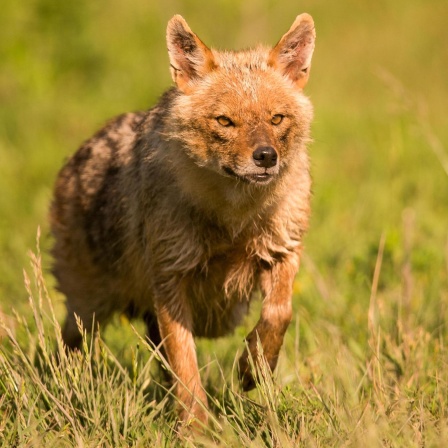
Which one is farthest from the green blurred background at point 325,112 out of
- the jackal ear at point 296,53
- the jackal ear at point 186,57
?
the jackal ear at point 186,57

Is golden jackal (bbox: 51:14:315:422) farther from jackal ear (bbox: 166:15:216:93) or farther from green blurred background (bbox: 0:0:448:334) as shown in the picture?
green blurred background (bbox: 0:0:448:334)

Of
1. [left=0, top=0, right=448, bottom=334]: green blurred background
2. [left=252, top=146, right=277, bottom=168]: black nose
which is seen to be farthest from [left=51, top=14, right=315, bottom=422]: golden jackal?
[left=0, top=0, right=448, bottom=334]: green blurred background

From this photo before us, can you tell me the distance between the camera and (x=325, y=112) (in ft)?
38.8

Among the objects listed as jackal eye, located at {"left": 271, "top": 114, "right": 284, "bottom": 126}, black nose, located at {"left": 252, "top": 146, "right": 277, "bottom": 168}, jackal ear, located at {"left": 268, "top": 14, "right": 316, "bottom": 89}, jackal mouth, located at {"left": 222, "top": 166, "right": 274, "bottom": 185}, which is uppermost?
jackal ear, located at {"left": 268, "top": 14, "right": 316, "bottom": 89}

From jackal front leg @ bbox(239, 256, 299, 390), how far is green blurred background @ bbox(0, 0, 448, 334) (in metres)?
0.87

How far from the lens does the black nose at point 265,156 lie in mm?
4512

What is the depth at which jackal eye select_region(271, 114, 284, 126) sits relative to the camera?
4.80m

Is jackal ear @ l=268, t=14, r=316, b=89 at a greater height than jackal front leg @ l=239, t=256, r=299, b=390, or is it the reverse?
jackal ear @ l=268, t=14, r=316, b=89

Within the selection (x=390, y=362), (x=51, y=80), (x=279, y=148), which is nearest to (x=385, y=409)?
(x=390, y=362)

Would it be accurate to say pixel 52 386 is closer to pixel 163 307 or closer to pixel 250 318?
pixel 163 307

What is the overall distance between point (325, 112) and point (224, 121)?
723cm

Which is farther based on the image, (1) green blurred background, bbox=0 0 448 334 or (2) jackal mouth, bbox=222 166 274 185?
(1) green blurred background, bbox=0 0 448 334

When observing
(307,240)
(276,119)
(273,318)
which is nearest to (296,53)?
(276,119)

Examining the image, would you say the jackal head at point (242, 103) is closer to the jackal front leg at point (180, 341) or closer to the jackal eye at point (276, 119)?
the jackal eye at point (276, 119)
